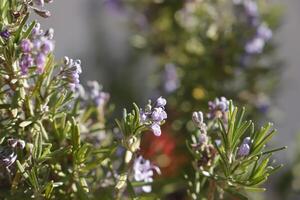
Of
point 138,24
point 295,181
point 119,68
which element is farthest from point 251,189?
point 119,68

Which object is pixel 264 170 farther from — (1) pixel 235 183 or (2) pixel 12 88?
(2) pixel 12 88

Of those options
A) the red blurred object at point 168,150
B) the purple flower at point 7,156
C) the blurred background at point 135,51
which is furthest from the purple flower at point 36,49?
the blurred background at point 135,51

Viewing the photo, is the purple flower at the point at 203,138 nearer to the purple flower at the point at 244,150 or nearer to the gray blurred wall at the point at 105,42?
the purple flower at the point at 244,150

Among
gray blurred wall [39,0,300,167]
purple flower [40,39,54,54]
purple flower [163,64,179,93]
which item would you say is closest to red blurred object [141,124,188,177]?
purple flower [163,64,179,93]

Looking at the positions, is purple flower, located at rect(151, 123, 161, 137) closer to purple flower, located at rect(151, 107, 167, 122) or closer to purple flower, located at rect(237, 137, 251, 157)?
purple flower, located at rect(151, 107, 167, 122)

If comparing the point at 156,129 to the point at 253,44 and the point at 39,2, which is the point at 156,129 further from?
the point at 253,44

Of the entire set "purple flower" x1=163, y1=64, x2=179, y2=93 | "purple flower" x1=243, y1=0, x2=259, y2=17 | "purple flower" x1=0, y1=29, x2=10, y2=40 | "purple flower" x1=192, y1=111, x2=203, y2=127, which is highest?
"purple flower" x1=243, y1=0, x2=259, y2=17
